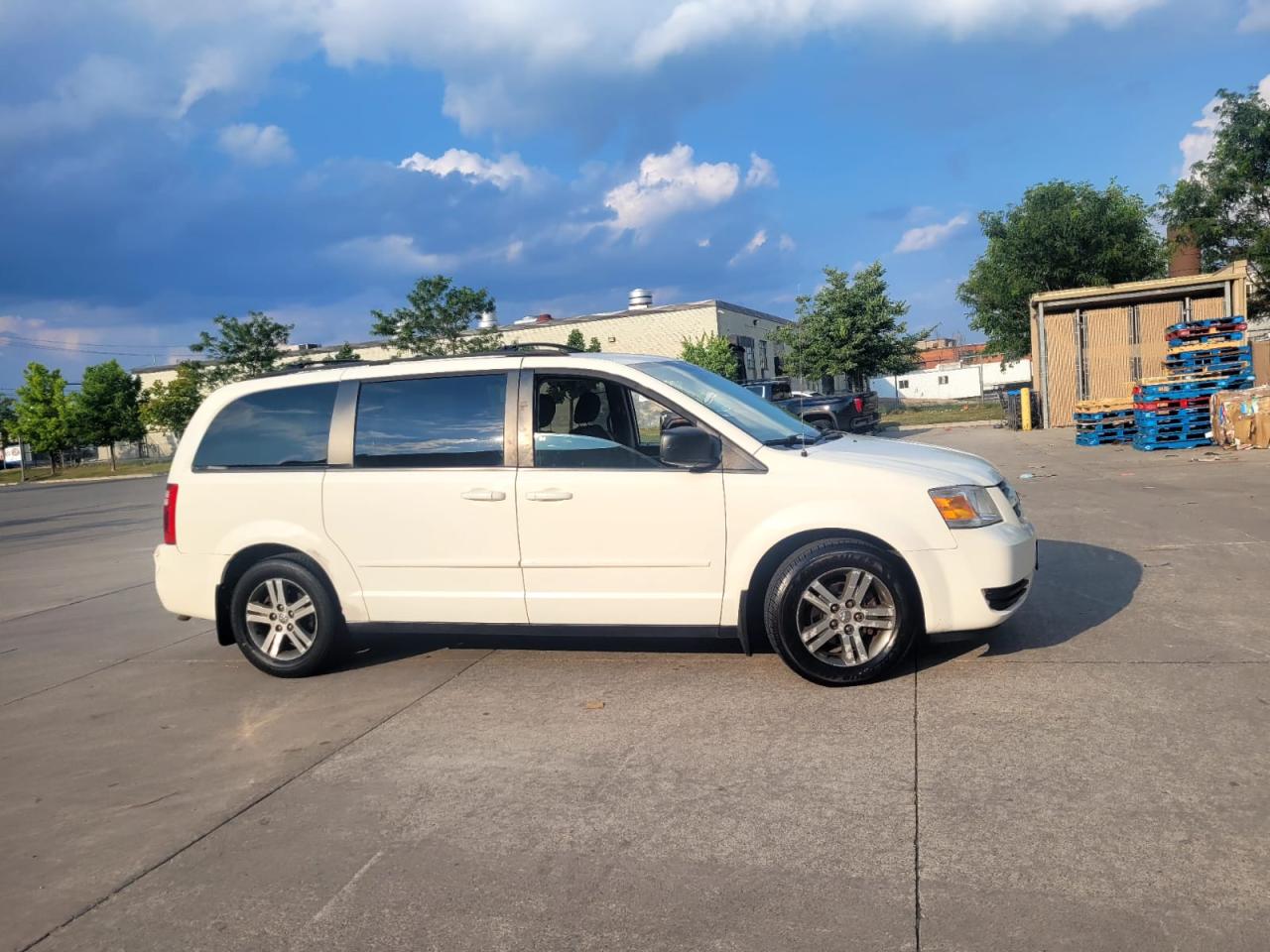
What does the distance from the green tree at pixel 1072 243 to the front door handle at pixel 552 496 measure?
38.0 meters

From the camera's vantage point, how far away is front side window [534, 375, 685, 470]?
5.37 m

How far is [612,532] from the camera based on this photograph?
5.23m

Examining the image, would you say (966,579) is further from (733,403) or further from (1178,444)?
(1178,444)

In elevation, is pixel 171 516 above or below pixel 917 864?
above

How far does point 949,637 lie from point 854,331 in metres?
41.0

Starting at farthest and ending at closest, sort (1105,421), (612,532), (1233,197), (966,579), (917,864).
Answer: (1233,197) < (1105,421) < (612,532) < (966,579) < (917,864)

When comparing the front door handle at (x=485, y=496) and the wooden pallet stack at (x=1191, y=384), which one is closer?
the front door handle at (x=485, y=496)

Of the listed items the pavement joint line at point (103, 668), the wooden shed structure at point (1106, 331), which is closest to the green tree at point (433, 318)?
the wooden shed structure at point (1106, 331)

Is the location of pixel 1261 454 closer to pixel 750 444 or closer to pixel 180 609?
pixel 750 444

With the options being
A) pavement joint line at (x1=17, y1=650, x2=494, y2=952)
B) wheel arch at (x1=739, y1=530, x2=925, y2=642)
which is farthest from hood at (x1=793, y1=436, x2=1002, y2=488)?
pavement joint line at (x1=17, y1=650, x2=494, y2=952)

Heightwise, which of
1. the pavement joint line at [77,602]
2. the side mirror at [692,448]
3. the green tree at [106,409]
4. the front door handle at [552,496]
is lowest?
the pavement joint line at [77,602]

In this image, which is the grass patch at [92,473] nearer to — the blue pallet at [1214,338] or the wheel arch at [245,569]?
the blue pallet at [1214,338]

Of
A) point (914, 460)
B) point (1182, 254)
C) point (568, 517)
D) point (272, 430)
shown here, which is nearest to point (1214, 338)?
point (914, 460)

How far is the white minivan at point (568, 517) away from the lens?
16.3 ft
